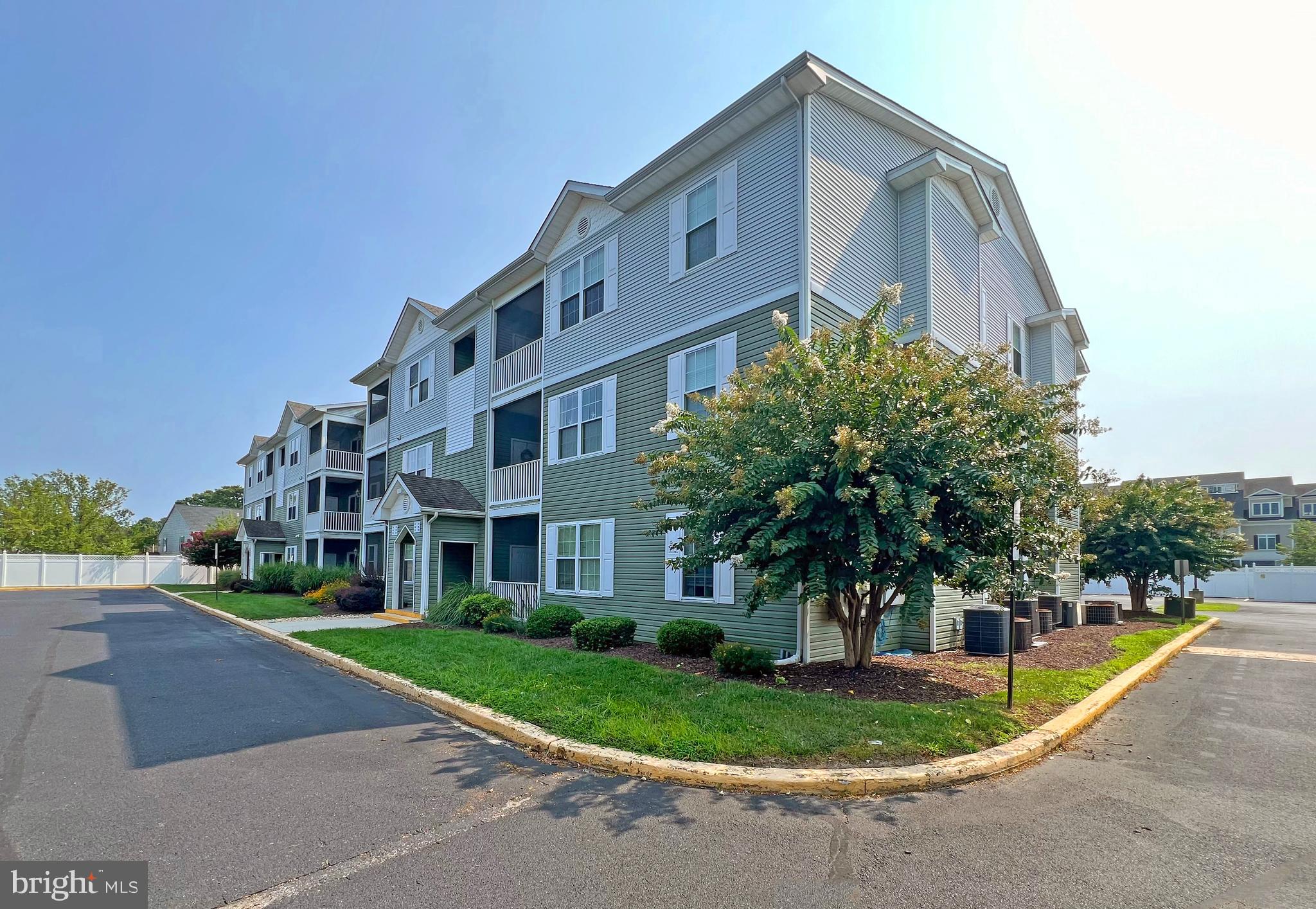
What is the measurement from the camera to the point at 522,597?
16406 millimetres

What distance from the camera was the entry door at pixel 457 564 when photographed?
19.5 metres

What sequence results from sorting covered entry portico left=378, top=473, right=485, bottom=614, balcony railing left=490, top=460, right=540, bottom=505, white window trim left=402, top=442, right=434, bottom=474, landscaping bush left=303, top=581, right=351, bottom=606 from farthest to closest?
landscaping bush left=303, top=581, right=351, bottom=606 < white window trim left=402, top=442, right=434, bottom=474 < covered entry portico left=378, top=473, right=485, bottom=614 < balcony railing left=490, top=460, right=540, bottom=505

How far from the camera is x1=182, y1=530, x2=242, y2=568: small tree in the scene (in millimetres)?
41594

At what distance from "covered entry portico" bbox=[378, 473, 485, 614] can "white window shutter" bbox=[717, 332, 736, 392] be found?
9.86 metres

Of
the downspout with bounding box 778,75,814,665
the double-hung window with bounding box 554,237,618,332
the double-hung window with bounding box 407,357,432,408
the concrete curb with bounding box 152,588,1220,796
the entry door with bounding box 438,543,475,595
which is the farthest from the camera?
the double-hung window with bounding box 407,357,432,408

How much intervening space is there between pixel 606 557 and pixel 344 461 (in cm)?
2229

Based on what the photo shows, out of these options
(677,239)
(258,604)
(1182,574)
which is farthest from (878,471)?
(258,604)

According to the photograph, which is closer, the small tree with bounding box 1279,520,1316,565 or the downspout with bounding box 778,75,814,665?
the downspout with bounding box 778,75,814,665

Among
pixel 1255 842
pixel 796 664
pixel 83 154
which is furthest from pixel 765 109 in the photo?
pixel 83 154

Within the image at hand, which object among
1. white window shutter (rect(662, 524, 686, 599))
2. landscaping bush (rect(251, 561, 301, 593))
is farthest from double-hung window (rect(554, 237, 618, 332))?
landscaping bush (rect(251, 561, 301, 593))

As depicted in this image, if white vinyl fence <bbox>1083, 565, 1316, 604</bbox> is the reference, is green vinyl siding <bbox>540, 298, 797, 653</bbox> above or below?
above

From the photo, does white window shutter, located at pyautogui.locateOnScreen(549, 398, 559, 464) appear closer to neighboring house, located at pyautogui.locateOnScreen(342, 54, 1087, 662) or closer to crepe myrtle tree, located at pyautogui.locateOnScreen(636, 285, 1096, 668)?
neighboring house, located at pyautogui.locateOnScreen(342, 54, 1087, 662)

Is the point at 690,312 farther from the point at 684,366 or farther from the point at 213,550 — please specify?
the point at 213,550

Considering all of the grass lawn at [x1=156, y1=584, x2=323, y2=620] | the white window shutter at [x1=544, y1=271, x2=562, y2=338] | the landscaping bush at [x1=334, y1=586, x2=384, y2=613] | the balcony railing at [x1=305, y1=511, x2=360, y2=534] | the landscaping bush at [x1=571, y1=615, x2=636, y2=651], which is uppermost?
the white window shutter at [x1=544, y1=271, x2=562, y2=338]
